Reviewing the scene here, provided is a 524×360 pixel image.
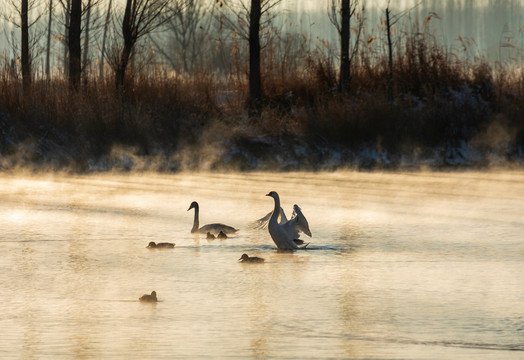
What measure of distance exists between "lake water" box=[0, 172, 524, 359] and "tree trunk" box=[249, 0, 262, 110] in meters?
6.15

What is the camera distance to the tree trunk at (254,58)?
18828 mm

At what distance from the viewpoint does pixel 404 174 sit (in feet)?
50.3

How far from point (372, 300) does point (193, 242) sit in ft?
9.66

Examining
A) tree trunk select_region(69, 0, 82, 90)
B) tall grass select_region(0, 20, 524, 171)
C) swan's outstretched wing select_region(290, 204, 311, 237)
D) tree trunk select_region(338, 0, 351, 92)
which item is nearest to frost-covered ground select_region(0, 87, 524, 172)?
tall grass select_region(0, 20, 524, 171)

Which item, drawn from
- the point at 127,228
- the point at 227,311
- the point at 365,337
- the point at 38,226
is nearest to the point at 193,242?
the point at 127,228

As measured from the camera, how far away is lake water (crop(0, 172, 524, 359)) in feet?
17.5

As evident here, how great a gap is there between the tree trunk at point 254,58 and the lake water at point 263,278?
20.2 ft

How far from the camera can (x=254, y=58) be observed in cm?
1906

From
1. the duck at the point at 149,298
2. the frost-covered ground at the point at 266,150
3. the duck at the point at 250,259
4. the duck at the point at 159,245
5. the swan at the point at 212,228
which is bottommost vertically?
the duck at the point at 149,298

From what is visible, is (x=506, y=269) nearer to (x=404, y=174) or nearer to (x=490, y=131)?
(x=404, y=174)

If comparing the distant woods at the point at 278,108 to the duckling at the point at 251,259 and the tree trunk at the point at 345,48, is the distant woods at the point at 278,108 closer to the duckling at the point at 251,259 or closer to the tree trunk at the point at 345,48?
the tree trunk at the point at 345,48

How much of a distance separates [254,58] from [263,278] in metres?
12.2

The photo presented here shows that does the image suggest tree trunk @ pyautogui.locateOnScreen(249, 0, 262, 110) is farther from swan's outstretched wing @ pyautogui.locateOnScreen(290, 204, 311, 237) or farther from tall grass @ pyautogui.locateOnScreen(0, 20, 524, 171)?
swan's outstretched wing @ pyautogui.locateOnScreen(290, 204, 311, 237)

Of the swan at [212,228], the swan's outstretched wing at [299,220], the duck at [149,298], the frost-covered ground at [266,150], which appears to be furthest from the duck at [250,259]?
the frost-covered ground at [266,150]
